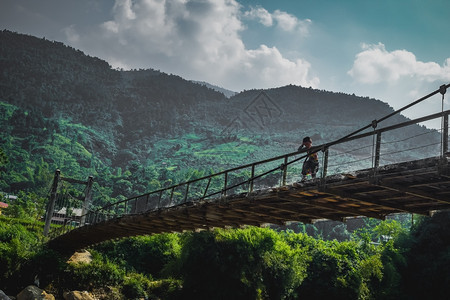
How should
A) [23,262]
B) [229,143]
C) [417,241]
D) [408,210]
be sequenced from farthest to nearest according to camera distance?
[229,143], [417,241], [23,262], [408,210]

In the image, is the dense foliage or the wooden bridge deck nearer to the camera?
the wooden bridge deck

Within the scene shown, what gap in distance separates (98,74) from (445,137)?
155 meters

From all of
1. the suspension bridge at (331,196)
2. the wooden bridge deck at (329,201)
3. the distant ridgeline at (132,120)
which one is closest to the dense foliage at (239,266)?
the suspension bridge at (331,196)

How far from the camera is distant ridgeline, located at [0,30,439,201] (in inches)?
3706

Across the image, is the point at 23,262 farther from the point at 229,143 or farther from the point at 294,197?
the point at 229,143

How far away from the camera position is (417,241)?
2775 cm

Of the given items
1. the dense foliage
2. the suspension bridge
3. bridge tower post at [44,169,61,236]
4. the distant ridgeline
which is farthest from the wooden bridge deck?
the distant ridgeline

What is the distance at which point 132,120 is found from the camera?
452ft

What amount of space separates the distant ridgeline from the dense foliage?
59.4 meters

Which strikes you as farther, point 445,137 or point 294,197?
point 294,197

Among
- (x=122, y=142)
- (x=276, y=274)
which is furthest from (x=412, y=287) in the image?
(x=122, y=142)

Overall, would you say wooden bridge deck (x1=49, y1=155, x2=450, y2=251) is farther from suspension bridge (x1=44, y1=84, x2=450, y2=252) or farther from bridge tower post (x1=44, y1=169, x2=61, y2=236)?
bridge tower post (x1=44, y1=169, x2=61, y2=236)

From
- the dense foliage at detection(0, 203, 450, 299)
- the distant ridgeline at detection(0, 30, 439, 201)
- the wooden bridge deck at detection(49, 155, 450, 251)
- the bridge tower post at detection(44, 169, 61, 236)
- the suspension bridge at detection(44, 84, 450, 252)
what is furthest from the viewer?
the distant ridgeline at detection(0, 30, 439, 201)

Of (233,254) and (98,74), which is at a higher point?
(98,74)
